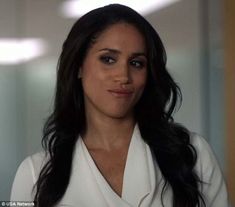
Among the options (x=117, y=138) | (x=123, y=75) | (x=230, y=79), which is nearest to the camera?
(x=123, y=75)

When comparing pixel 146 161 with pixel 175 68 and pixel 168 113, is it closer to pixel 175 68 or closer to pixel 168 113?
pixel 168 113

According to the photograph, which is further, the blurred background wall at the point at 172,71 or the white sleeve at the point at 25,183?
the blurred background wall at the point at 172,71

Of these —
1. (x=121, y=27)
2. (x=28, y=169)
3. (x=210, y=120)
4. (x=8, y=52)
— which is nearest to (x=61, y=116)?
(x=28, y=169)

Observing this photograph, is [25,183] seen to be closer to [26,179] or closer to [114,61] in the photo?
[26,179]

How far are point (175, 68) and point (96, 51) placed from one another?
0.91 meters

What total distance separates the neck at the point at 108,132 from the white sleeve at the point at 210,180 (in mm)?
161

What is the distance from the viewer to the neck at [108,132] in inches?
40.0

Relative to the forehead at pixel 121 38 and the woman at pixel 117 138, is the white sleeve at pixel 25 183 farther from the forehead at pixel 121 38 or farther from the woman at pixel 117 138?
the forehead at pixel 121 38

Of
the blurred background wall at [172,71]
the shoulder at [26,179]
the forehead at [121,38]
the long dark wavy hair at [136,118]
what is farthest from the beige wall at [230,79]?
the shoulder at [26,179]

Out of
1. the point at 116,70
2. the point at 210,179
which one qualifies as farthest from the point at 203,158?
the point at 116,70

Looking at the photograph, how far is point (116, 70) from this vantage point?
931 millimetres

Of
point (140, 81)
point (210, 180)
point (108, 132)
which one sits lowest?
point (210, 180)

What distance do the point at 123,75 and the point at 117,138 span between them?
0.17m

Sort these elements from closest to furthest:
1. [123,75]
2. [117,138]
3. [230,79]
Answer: [123,75] < [117,138] < [230,79]
